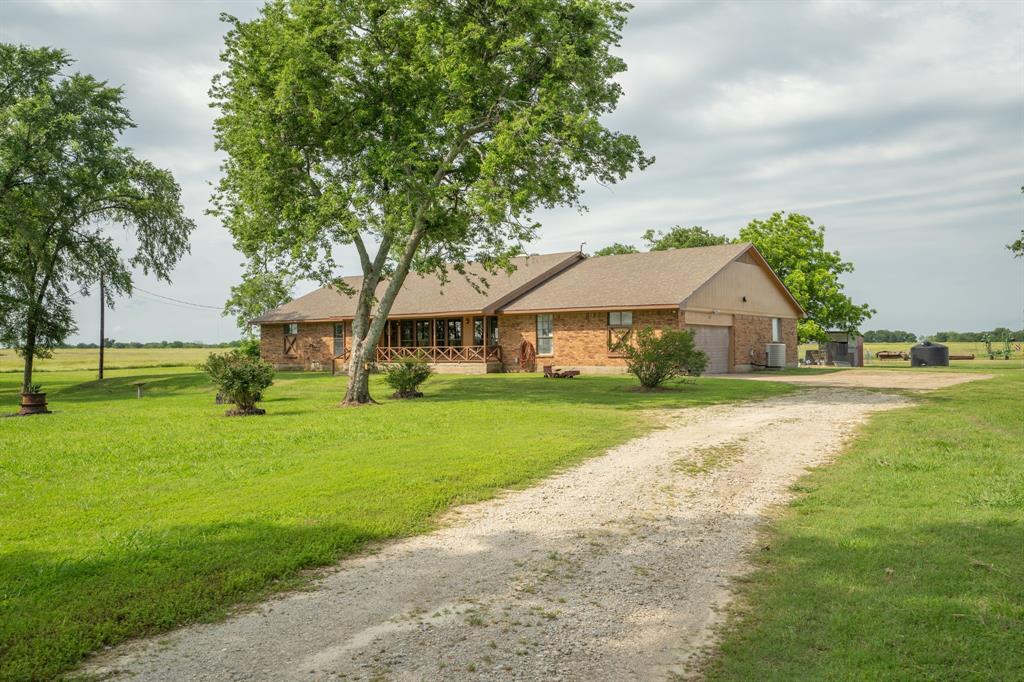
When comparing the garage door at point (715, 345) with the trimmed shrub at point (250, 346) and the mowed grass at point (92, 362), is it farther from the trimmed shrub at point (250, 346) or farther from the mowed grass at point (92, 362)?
the trimmed shrub at point (250, 346)

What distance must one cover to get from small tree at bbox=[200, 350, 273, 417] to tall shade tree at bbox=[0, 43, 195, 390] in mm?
15017

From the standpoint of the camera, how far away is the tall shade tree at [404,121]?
20125 millimetres

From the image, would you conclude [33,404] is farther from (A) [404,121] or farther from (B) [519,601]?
(B) [519,601]

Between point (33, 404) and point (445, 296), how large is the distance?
2058 cm

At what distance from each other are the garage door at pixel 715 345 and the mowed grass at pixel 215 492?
1210cm

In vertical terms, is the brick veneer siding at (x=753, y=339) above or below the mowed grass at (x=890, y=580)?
above

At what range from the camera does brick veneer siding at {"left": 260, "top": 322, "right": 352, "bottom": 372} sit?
42188 mm

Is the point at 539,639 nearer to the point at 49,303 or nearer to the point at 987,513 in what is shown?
the point at 987,513

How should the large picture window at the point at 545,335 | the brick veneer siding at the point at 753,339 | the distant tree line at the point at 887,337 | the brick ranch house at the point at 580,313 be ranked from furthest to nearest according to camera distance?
the distant tree line at the point at 887,337 < the brick veneer siding at the point at 753,339 < the large picture window at the point at 545,335 < the brick ranch house at the point at 580,313

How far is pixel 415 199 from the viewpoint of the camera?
20484 mm

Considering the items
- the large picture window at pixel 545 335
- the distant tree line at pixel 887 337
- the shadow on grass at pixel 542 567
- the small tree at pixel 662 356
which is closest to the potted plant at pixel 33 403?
the shadow on grass at pixel 542 567

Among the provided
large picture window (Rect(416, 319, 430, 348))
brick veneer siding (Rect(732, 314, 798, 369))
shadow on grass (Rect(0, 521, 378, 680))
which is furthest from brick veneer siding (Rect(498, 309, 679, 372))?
shadow on grass (Rect(0, 521, 378, 680))

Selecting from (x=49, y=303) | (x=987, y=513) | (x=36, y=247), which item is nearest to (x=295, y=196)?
(x=36, y=247)

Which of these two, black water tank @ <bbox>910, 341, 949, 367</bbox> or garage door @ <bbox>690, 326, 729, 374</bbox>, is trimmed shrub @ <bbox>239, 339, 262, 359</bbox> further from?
black water tank @ <bbox>910, 341, 949, 367</bbox>
